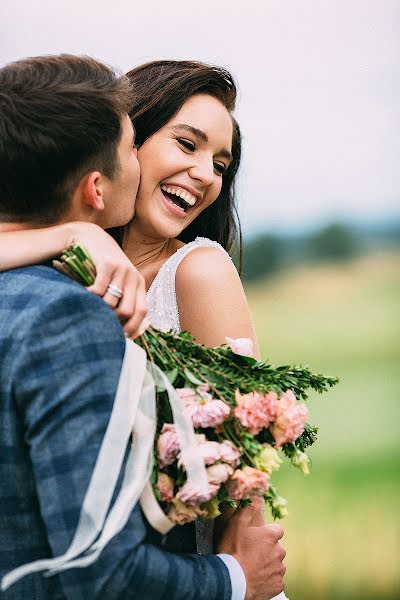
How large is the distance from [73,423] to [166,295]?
3.55 ft

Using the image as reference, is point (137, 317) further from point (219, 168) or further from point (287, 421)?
point (219, 168)

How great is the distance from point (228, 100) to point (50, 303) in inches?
56.5

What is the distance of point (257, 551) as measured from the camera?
67.2 inches

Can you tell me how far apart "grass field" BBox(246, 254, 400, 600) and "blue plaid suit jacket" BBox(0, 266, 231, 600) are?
442 centimetres

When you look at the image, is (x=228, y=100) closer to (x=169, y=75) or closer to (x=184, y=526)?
(x=169, y=75)

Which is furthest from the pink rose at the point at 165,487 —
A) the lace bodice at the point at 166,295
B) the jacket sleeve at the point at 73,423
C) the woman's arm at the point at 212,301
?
the lace bodice at the point at 166,295

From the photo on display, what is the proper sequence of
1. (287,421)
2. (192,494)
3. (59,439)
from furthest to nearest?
(287,421)
(192,494)
(59,439)

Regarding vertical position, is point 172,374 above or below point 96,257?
below

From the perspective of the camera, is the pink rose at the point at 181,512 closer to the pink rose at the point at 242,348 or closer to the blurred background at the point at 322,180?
the pink rose at the point at 242,348

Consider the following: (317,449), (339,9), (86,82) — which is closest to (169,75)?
(86,82)

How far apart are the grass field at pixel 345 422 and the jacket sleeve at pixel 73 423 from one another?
4.45 m

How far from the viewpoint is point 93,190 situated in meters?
1.66

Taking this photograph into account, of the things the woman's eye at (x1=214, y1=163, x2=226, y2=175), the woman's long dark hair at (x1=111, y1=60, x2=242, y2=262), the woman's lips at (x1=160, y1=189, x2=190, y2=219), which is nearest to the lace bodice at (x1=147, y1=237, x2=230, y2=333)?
the woman's lips at (x1=160, y1=189, x2=190, y2=219)

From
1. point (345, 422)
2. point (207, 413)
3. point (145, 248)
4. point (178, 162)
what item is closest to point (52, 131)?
point (207, 413)
